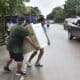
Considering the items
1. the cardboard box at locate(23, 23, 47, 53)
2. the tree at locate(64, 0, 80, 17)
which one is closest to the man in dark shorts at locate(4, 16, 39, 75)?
the cardboard box at locate(23, 23, 47, 53)

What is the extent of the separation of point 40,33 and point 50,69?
154 centimetres

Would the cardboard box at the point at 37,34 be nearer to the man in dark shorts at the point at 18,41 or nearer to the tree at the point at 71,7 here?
the man in dark shorts at the point at 18,41

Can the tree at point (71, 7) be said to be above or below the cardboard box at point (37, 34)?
below

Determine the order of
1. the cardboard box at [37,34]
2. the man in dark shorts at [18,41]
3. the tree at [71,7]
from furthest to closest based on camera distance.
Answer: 1. the tree at [71,7]
2. the cardboard box at [37,34]
3. the man in dark shorts at [18,41]

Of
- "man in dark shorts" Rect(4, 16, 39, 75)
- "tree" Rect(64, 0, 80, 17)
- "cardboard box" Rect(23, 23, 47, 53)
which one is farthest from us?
"tree" Rect(64, 0, 80, 17)

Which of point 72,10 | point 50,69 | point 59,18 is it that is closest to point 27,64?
point 50,69

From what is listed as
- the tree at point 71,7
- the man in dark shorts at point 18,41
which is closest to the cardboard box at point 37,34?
the man in dark shorts at point 18,41

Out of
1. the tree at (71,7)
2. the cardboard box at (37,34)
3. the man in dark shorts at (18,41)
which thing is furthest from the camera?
the tree at (71,7)

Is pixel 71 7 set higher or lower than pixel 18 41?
lower

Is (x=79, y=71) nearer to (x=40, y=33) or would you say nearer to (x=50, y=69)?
(x=50, y=69)

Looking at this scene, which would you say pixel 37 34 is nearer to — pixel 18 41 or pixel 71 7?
pixel 18 41

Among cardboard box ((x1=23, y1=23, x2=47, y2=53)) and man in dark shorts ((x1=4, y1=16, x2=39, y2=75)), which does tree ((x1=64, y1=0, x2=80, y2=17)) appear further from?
man in dark shorts ((x1=4, y1=16, x2=39, y2=75))

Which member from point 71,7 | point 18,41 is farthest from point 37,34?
point 71,7

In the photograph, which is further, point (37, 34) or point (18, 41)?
point (37, 34)
